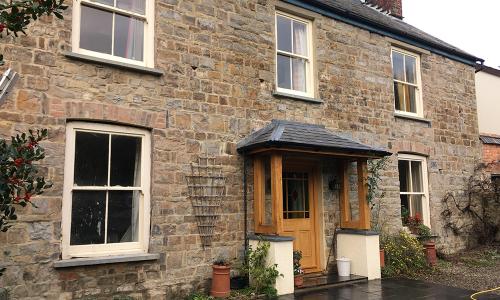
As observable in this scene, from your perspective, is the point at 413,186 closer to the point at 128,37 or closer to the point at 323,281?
the point at 323,281

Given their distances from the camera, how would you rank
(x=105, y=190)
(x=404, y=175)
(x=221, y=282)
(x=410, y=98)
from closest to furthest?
(x=105, y=190) → (x=221, y=282) → (x=404, y=175) → (x=410, y=98)

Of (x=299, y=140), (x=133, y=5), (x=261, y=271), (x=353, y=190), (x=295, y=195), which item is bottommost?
(x=261, y=271)

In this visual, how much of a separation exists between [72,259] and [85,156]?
145 cm

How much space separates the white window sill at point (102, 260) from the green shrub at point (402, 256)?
16.1 ft

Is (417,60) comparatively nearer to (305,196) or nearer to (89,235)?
(305,196)

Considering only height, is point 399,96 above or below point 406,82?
below

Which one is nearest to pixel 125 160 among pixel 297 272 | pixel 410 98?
pixel 297 272

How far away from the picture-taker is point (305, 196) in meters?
8.74

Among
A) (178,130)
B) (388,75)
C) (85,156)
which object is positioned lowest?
(85,156)

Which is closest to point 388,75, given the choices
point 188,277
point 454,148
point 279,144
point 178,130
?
point 454,148

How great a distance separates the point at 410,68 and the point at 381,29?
1512 millimetres

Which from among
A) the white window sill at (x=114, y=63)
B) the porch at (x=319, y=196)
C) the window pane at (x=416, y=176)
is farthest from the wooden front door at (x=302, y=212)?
the window pane at (x=416, y=176)

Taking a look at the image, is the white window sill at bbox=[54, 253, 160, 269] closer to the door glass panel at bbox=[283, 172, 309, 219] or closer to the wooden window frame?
the door glass panel at bbox=[283, 172, 309, 219]

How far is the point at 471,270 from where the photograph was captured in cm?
942
